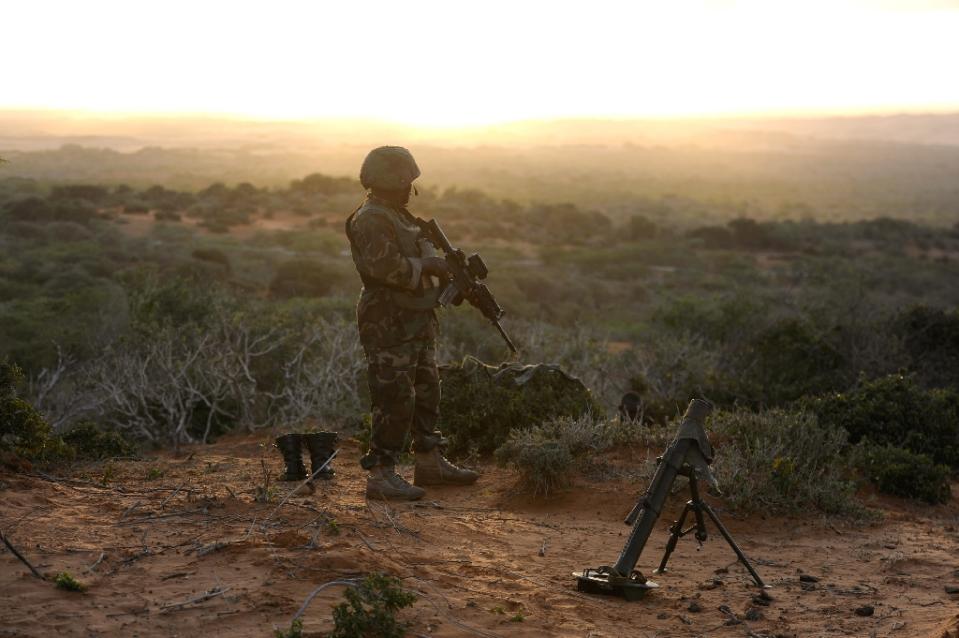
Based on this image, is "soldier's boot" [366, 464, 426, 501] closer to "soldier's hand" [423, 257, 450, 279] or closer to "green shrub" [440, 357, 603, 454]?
"soldier's hand" [423, 257, 450, 279]

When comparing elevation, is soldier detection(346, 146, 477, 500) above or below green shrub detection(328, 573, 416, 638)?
above

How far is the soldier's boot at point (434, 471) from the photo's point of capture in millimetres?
6887

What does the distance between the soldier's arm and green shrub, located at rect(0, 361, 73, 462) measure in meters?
2.40

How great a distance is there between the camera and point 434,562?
520cm

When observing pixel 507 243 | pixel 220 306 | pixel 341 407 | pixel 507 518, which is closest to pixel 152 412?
pixel 341 407

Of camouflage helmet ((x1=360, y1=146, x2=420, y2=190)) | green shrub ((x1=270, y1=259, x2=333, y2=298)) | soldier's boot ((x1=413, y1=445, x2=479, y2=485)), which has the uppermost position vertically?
camouflage helmet ((x1=360, y1=146, x2=420, y2=190))

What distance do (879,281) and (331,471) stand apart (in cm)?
2560

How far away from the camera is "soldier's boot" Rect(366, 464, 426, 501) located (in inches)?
252

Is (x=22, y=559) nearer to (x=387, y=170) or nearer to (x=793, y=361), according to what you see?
(x=387, y=170)

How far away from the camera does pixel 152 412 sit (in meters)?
10.6

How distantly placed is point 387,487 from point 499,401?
6.61 ft

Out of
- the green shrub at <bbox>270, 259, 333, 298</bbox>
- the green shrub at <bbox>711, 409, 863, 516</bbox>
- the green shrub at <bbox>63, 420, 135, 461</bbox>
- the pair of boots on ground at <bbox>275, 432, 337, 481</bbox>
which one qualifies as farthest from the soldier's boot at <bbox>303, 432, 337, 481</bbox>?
the green shrub at <bbox>270, 259, 333, 298</bbox>

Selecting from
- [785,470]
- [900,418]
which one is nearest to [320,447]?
[785,470]

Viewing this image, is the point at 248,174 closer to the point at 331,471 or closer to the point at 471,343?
the point at 471,343
